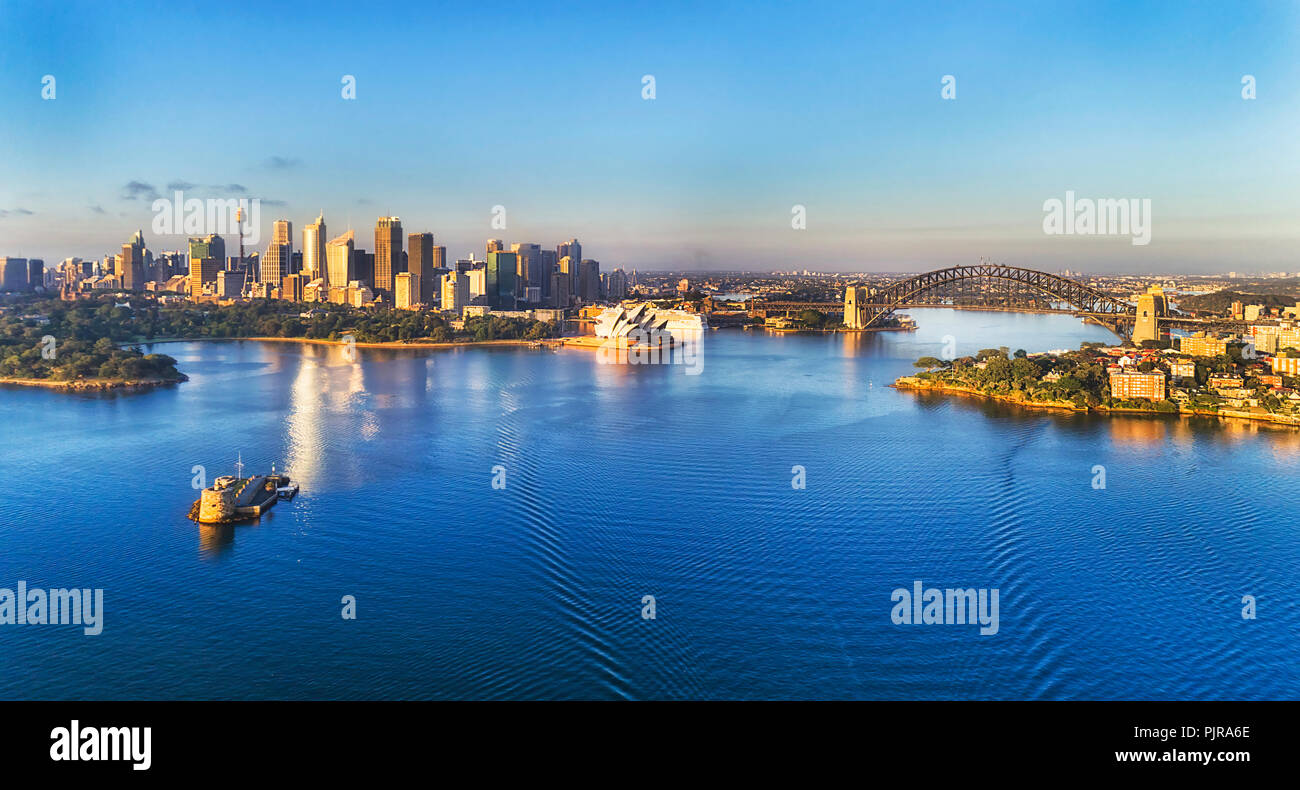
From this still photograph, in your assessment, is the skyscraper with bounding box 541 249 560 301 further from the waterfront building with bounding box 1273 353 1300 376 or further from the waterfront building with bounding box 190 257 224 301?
the waterfront building with bounding box 1273 353 1300 376

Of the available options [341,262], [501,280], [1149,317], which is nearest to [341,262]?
[341,262]

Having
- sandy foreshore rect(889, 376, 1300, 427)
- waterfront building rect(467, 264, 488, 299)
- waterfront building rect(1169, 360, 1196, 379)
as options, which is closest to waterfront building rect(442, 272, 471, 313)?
waterfront building rect(467, 264, 488, 299)

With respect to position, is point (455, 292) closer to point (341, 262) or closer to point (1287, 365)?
point (341, 262)

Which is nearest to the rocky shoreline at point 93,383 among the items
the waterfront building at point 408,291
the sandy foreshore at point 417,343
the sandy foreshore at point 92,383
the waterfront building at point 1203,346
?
the sandy foreshore at point 92,383
